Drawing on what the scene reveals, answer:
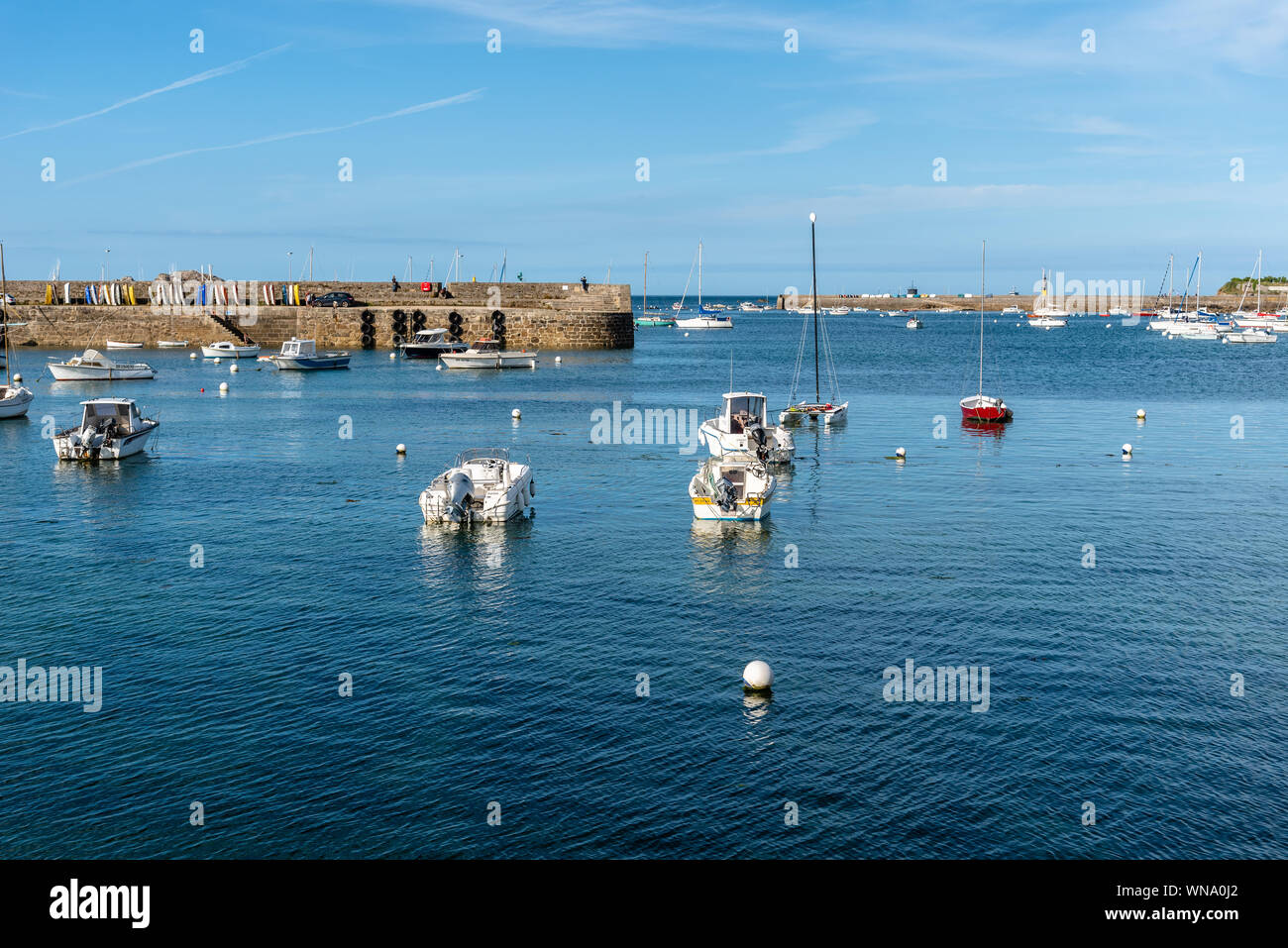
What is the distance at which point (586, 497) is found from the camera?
138 feet

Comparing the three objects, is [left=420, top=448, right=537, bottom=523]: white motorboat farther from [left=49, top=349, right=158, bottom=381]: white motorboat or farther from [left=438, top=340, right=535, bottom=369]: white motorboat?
[left=438, top=340, right=535, bottom=369]: white motorboat

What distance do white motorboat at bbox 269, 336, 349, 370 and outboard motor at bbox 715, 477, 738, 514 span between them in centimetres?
7078

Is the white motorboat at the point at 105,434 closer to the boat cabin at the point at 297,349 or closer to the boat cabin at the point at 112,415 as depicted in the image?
the boat cabin at the point at 112,415

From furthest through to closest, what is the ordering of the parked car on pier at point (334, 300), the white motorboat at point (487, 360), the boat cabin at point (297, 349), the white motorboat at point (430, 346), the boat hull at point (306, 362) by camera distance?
the parked car on pier at point (334, 300)
the white motorboat at point (430, 346)
the white motorboat at point (487, 360)
the boat cabin at point (297, 349)
the boat hull at point (306, 362)

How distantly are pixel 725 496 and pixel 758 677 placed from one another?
1522 cm

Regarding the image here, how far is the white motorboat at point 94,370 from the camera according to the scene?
88.2 metres

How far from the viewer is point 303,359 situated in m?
99.3

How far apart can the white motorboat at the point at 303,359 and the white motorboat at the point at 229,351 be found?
9661mm

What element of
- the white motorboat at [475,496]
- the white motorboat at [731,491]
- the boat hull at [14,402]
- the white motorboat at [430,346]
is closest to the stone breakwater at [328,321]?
the white motorboat at [430,346]

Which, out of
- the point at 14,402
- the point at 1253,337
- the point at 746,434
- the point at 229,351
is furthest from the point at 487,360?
the point at 1253,337

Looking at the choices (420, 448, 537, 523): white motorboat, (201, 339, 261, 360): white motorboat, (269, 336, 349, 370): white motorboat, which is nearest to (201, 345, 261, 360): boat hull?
(201, 339, 261, 360): white motorboat
